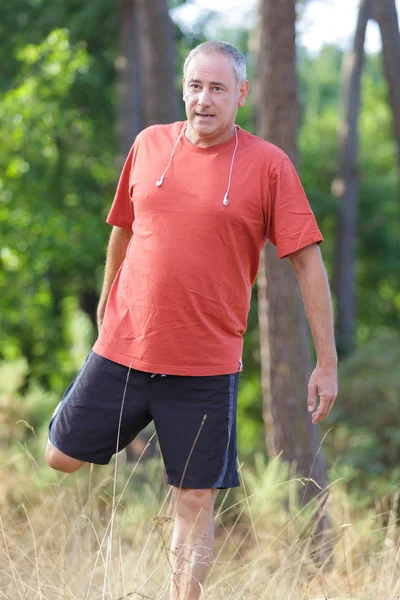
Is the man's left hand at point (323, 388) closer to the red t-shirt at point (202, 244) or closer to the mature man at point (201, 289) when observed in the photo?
the mature man at point (201, 289)

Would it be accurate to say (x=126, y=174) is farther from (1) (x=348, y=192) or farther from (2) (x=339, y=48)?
(2) (x=339, y=48)

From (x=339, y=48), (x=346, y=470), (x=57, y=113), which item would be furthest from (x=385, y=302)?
(x=339, y=48)

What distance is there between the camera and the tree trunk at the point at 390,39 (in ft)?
40.8

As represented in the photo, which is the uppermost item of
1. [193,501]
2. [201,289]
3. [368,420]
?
[201,289]

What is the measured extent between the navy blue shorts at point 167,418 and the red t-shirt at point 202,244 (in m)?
0.07

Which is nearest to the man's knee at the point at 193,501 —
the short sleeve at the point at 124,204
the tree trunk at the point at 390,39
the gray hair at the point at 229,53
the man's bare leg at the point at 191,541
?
the man's bare leg at the point at 191,541

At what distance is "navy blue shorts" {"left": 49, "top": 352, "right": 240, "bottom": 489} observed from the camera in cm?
331

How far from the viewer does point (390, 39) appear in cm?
1245

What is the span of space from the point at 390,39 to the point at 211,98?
9.86 meters

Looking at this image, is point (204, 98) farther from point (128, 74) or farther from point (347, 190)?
point (347, 190)

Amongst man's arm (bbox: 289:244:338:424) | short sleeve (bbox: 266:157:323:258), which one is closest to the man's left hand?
man's arm (bbox: 289:244:338:424)

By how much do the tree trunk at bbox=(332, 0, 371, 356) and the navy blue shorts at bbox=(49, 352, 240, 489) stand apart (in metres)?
13.8

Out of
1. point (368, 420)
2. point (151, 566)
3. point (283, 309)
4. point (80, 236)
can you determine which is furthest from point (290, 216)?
point (80, 236)

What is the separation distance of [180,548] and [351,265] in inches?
593
